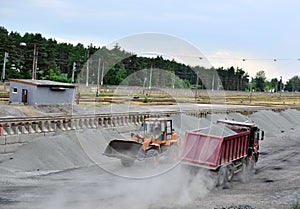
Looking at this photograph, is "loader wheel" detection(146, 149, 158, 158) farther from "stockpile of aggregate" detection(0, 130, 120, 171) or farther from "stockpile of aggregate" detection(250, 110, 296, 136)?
"stockpile of aggregate" detection(250, 110, 296, 136)

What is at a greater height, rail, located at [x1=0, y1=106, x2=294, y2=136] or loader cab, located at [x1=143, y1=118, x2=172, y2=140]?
loader cab, located at [x1=143, y1=118, x2=172, y2=140]

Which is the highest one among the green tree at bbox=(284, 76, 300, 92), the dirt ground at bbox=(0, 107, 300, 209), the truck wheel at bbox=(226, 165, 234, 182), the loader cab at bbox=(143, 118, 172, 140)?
the green tree at bbox=(284, 76, 300, 92)

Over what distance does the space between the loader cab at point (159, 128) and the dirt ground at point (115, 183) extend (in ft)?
1.82

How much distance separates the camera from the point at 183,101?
15555mm

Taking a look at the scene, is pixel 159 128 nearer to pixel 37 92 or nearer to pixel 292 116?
pixel 37 92

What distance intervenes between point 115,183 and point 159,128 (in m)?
3.28

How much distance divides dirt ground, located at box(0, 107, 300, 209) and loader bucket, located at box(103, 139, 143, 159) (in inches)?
19.2

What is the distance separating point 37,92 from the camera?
3688 centimetres

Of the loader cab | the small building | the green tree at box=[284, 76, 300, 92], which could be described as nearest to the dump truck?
the loader cab

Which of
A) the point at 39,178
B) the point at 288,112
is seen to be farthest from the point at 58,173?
the point at 288,112

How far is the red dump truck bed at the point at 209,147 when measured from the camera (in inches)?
608

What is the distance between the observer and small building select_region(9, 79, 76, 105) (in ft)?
121

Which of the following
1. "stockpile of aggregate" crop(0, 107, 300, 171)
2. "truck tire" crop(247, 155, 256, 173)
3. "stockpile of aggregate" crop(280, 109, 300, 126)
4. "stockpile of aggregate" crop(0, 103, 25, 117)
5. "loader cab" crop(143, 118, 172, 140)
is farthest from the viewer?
"stockpile of aggregate" crop(280, 109, 300, 126)

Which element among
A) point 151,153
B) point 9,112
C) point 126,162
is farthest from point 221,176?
point 9,112
